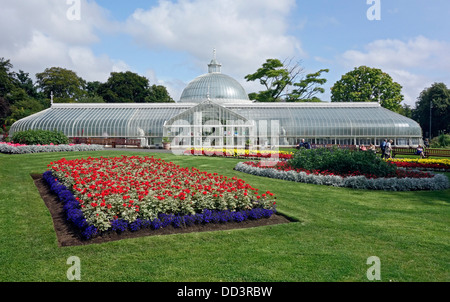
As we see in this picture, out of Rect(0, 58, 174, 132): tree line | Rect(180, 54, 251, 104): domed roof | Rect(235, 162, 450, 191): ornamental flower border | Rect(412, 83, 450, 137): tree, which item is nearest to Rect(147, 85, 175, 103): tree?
Rect(0, 58, 174, 132): tree line

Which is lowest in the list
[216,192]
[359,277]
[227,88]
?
[359,277]

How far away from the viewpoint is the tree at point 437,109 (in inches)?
2357

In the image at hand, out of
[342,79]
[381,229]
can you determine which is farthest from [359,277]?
[342,79]

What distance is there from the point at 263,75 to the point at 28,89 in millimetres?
47350

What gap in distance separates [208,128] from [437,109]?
47719 mm

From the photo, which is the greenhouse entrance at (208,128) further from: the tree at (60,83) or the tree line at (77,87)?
the tree at (60,83)

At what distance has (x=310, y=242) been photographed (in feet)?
22.3

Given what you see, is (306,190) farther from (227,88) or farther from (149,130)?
(227,88)

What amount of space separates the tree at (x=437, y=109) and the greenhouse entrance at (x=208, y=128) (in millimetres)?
41496

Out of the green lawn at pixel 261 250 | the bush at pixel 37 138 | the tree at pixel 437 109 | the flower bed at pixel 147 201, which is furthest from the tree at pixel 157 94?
the green lawn at pixel 261 250

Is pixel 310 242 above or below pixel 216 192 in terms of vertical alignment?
below

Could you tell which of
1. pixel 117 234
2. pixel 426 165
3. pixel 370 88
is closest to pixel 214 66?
pixel 370 88

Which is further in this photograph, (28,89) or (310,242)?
(28,89)

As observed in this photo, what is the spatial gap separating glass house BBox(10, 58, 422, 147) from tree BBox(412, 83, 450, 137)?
25763 mm
